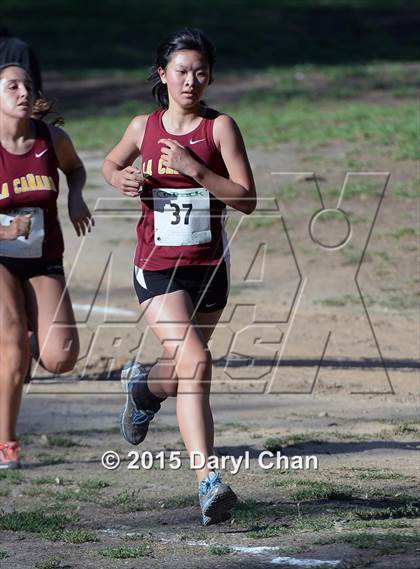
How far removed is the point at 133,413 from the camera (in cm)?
653

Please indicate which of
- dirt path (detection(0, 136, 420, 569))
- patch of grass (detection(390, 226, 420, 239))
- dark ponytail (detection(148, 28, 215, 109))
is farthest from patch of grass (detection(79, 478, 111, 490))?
patch of grass (detection(390, 226, 420, 239))

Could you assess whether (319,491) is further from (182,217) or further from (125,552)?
(182,217)

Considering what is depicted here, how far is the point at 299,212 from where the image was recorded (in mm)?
13172

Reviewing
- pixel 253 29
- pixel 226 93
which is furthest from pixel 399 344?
pixel 253 29

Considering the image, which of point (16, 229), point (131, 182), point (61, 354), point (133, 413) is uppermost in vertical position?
point (131, 182)

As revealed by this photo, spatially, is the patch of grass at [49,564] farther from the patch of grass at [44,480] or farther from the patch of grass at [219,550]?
the patch of grass at [44,480]

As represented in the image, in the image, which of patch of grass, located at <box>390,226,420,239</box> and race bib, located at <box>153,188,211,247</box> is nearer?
race bib, located at <box>153,188,211,247</box>

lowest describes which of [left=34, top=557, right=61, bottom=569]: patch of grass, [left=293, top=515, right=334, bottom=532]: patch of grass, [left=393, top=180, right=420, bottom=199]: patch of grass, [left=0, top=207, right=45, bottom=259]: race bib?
[left=34, top=557, right=61, bottom=569]: patch of grass

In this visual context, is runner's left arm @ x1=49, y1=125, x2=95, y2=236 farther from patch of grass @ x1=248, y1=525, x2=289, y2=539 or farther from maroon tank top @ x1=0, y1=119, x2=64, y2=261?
patch of grass @ x1=248, y1=525, x2=289, y2=539

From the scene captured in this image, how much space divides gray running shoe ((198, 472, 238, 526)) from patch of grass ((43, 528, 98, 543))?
0.56 metres

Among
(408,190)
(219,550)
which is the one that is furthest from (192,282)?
(408,190)

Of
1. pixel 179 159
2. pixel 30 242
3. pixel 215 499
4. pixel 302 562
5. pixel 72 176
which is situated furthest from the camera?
pixel 72 176

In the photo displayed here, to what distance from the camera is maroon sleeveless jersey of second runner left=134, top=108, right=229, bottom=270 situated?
5812 mm

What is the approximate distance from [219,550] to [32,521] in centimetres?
121
